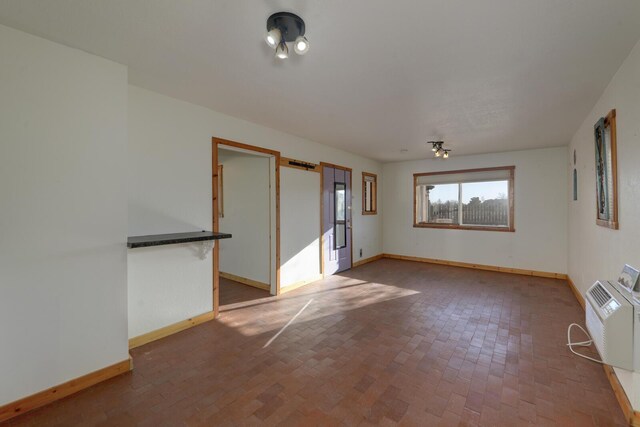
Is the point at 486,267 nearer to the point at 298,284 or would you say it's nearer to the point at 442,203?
the point at 442,203

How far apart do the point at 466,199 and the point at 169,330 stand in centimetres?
621

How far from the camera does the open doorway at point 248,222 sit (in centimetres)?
432

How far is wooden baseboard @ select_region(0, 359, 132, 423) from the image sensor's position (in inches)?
73.2

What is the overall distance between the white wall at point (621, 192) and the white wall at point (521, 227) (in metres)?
1.82

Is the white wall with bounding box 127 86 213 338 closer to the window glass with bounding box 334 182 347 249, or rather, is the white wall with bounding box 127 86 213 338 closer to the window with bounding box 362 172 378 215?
the window glass with bounding box 334 182 347 249

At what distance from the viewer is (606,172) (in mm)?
2643

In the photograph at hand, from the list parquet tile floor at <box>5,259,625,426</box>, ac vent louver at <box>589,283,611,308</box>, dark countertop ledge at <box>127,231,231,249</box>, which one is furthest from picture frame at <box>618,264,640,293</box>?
dark countertop ledge at <box>127,231,231,249</box>

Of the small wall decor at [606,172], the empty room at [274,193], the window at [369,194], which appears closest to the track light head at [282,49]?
the empty room at [274,193]

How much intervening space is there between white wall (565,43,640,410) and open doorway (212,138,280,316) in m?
3.72

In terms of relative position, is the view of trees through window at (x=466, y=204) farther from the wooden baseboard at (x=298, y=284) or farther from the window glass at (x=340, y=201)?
the wooden baseboard at (x=298, y=284)

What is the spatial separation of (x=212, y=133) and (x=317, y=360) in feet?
9.24

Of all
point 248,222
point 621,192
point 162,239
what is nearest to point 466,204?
point 621,192

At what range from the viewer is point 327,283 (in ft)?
16.5

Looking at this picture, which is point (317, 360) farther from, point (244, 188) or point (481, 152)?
point (481, 152)
